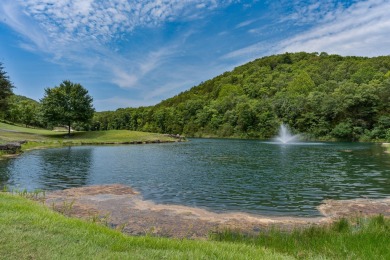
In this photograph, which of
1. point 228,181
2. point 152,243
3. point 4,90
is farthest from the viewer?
point 4,90

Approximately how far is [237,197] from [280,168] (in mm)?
12298

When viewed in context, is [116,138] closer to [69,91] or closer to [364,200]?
[69,91]

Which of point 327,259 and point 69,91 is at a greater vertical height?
point 69,91

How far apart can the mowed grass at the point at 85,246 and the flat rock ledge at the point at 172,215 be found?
110 inches

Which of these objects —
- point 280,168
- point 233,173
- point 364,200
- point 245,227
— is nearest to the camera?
point 245,227

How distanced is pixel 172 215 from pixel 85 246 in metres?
6.57

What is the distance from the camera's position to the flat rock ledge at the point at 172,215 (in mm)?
11281

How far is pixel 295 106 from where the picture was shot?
106 metres

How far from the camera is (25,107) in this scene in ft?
373

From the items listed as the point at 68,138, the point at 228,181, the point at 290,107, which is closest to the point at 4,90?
the point at 68,138

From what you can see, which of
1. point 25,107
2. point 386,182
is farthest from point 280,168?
point 25,107

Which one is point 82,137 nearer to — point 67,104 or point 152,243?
point 67,104

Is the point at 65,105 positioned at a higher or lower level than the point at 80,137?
higher

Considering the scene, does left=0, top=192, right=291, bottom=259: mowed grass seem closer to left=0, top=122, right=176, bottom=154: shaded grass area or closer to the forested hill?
left=0, top=122, right=176, bottom=154: shaded grass area
